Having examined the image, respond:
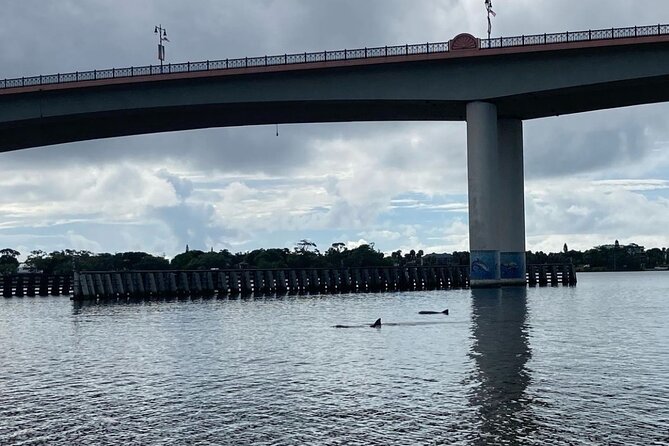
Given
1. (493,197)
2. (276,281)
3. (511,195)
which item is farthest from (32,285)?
(511,195)

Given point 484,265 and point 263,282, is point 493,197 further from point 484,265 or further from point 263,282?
point 263,282

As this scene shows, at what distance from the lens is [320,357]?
2762cm

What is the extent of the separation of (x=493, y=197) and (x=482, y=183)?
1.97 metres

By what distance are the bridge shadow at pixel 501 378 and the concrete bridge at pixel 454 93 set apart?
31224 mm

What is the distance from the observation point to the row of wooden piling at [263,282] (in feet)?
271

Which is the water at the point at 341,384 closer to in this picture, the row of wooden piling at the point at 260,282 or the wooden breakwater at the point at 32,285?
the row of wooden piling at the point at 260,282

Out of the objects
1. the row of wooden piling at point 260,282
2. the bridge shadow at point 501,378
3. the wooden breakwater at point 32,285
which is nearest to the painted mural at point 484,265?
the row of wooden piling at point 260,282

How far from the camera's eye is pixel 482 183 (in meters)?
72.4

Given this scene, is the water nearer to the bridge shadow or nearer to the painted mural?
the bridge shadow

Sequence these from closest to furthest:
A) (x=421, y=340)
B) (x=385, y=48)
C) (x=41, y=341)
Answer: (x=421, y=340)
(x=41, y=341)
(x=385, y=48)

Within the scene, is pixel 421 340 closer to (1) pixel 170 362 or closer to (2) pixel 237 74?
(1) pixel 170 362

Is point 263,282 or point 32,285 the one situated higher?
point 32,285

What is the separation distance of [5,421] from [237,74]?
58.5 m

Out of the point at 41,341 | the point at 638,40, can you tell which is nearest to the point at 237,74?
the point at 638,40
